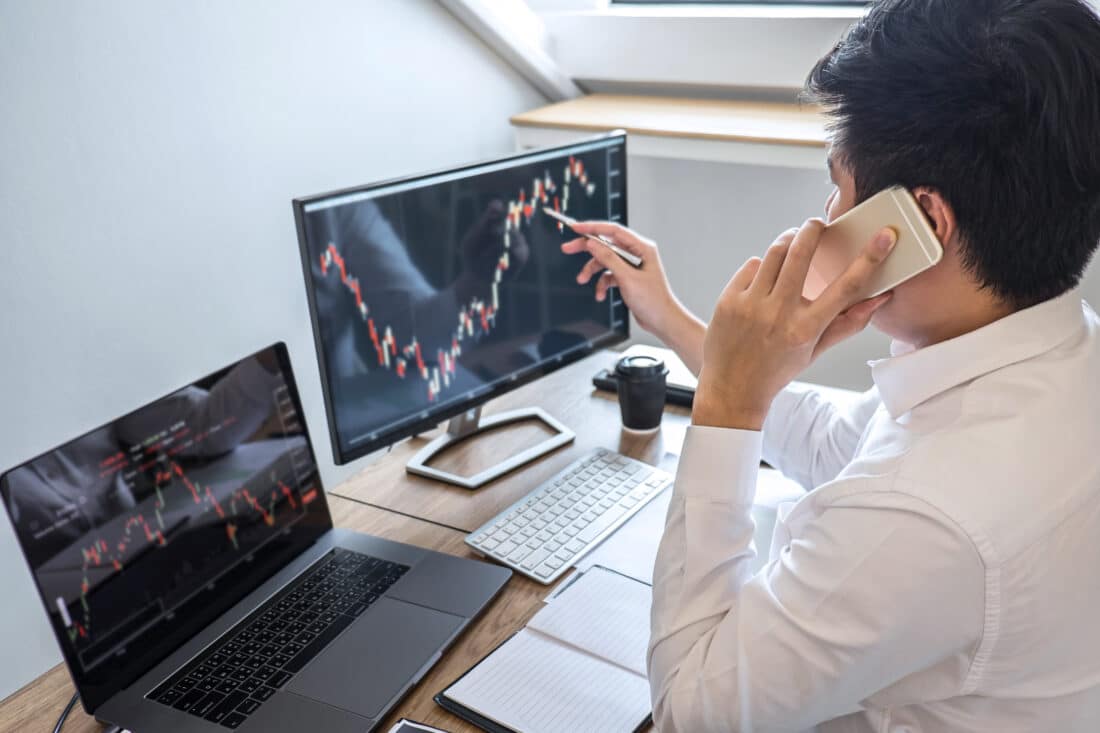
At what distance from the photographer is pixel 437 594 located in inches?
41.4

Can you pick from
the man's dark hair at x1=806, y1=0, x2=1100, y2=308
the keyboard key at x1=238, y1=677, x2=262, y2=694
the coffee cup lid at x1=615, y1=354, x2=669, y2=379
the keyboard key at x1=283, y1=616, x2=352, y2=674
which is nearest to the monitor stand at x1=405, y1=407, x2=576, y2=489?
the coffee cup lid at x1=615, y1=354, x2=669, y2=379

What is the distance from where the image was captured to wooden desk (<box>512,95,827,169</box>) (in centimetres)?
164

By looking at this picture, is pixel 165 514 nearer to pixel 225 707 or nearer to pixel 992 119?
pixel 225 707

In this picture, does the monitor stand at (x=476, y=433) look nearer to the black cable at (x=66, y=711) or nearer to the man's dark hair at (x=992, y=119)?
the black cable at (x=66, y=711)

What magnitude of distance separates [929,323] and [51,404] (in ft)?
3.52

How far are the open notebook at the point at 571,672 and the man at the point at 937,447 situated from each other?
3.3 inches

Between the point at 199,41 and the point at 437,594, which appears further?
the point at 199,41

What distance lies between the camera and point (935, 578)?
0.70 meters

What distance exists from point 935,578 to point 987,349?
201 millimetres

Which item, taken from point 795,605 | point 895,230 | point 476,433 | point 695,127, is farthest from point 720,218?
point 795,605

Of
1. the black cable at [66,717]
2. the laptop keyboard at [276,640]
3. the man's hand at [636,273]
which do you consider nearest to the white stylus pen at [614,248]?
the man's hand at [636,273]

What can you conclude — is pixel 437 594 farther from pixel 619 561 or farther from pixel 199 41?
pixel 199 41

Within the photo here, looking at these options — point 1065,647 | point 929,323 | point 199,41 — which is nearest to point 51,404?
point 199,41

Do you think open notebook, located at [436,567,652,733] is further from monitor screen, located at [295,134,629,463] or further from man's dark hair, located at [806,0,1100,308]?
man's dark hair, located at [806,0,1100,308]
